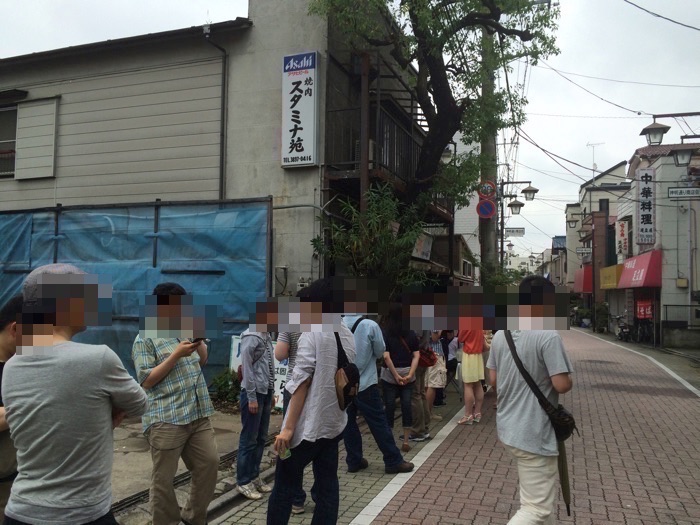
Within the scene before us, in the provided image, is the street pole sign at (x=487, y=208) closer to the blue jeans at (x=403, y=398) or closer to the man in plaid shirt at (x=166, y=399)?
the blue jeans at (x=403, y=398)

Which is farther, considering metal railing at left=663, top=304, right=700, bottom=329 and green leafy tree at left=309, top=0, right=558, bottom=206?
metal railing at left=663, top=304, right=700, bottom=329

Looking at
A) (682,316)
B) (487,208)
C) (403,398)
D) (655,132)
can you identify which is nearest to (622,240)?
(682,316)

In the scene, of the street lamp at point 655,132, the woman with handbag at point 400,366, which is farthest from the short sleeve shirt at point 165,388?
the street lamp at point 655,132

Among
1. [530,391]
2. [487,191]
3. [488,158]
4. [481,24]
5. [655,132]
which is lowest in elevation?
[530,391]

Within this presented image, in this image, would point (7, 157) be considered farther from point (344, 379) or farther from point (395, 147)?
point (344, 379)

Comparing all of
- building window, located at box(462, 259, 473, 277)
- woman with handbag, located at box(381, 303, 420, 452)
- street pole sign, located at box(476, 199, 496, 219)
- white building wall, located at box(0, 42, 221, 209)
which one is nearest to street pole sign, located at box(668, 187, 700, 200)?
street pole sign, located at box(476, 199, 496, 219)

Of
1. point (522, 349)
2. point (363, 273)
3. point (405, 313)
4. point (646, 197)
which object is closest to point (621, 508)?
point (522, 349)

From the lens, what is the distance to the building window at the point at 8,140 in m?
13.3

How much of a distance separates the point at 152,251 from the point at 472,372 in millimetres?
5667

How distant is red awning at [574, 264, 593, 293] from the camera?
4256cm

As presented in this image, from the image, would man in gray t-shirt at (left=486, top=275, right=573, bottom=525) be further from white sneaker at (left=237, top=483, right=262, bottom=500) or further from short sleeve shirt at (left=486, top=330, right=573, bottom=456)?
white sneaker at (left=237, top=483, right=262, bottom=500)

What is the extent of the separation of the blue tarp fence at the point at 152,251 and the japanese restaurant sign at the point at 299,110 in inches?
58.5

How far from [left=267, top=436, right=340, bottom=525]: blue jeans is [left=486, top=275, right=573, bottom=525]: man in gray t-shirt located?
3.80 feet

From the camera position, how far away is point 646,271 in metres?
23.9
